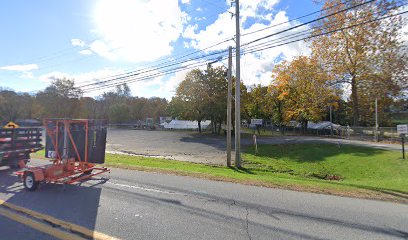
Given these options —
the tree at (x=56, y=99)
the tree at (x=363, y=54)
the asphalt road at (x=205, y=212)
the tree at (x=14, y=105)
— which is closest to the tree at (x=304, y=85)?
the tree at (x=363, y=54)

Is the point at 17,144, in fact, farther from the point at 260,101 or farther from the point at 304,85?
the point at 260,101

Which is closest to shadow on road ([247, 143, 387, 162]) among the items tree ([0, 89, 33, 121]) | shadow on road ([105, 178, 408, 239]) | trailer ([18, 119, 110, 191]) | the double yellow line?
shadow on road ([105, 178, 408, 239])

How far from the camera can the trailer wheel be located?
7.54m

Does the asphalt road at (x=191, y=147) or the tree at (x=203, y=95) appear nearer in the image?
the asphalt road at (x=191, y=147)

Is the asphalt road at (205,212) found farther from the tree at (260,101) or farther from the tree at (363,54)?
the tree at (260,101)

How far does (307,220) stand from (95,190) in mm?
5484

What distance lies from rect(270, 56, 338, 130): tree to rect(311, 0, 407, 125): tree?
1.34 meters

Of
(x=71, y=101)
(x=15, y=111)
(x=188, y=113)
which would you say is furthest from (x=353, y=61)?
(x=15, y=111)

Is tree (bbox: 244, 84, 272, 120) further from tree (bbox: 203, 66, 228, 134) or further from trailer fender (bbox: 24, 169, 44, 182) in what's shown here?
trailer fender (bbox: 24, 169, 44, 182)

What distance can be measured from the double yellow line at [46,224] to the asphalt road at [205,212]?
14 cm

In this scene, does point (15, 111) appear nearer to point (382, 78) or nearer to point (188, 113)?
point (188, 113)

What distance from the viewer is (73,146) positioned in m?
8.60

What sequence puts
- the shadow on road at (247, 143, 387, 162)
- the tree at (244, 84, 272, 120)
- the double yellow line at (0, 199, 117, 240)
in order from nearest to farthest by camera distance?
1. the double yellow line at (0, 199, 117, 240)
2. the shadow on road at (247, 143, 387, 162)
3. the tree at (244, 84, 272, 120)

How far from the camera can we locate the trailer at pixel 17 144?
1002 centimetres
